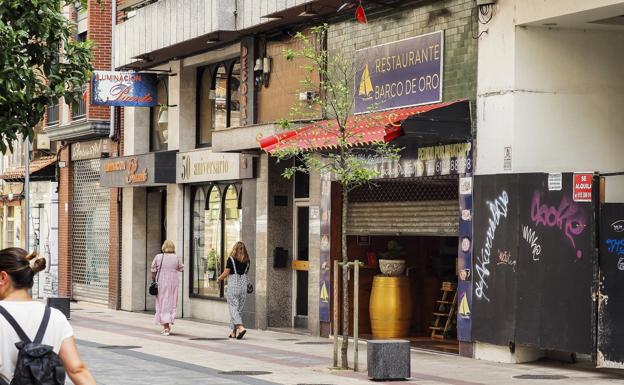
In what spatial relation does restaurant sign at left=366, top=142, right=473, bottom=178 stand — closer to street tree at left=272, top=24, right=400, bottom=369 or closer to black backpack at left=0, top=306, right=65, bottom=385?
street tree at left=272, top=24, right=400, bottom=369

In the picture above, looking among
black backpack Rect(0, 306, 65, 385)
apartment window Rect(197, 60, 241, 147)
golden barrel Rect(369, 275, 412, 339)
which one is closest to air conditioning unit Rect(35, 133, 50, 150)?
apartment window Rect(197, 60, 241, 147)

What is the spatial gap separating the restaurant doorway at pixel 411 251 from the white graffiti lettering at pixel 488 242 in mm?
1861

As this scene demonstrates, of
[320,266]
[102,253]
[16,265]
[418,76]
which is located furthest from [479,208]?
[102,253]

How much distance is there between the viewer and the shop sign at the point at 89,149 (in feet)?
108

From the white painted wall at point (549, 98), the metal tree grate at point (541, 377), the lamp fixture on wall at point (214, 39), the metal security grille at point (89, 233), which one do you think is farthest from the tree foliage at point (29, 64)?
the metal security grille at point (89, 233)

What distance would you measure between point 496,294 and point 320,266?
17.2 feet

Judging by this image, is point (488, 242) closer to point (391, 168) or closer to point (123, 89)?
point (391, 168)

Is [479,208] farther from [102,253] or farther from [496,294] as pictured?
[102,253]

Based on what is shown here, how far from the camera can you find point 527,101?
17.8m

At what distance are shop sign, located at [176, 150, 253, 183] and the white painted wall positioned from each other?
25.5 ft

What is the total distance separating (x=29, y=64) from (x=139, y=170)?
15541 millimetres

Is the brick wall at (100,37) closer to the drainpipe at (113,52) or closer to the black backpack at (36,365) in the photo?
the drainpipe at (113,52)

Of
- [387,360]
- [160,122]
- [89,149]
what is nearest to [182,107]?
[160,122]

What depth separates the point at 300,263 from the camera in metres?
24.3
